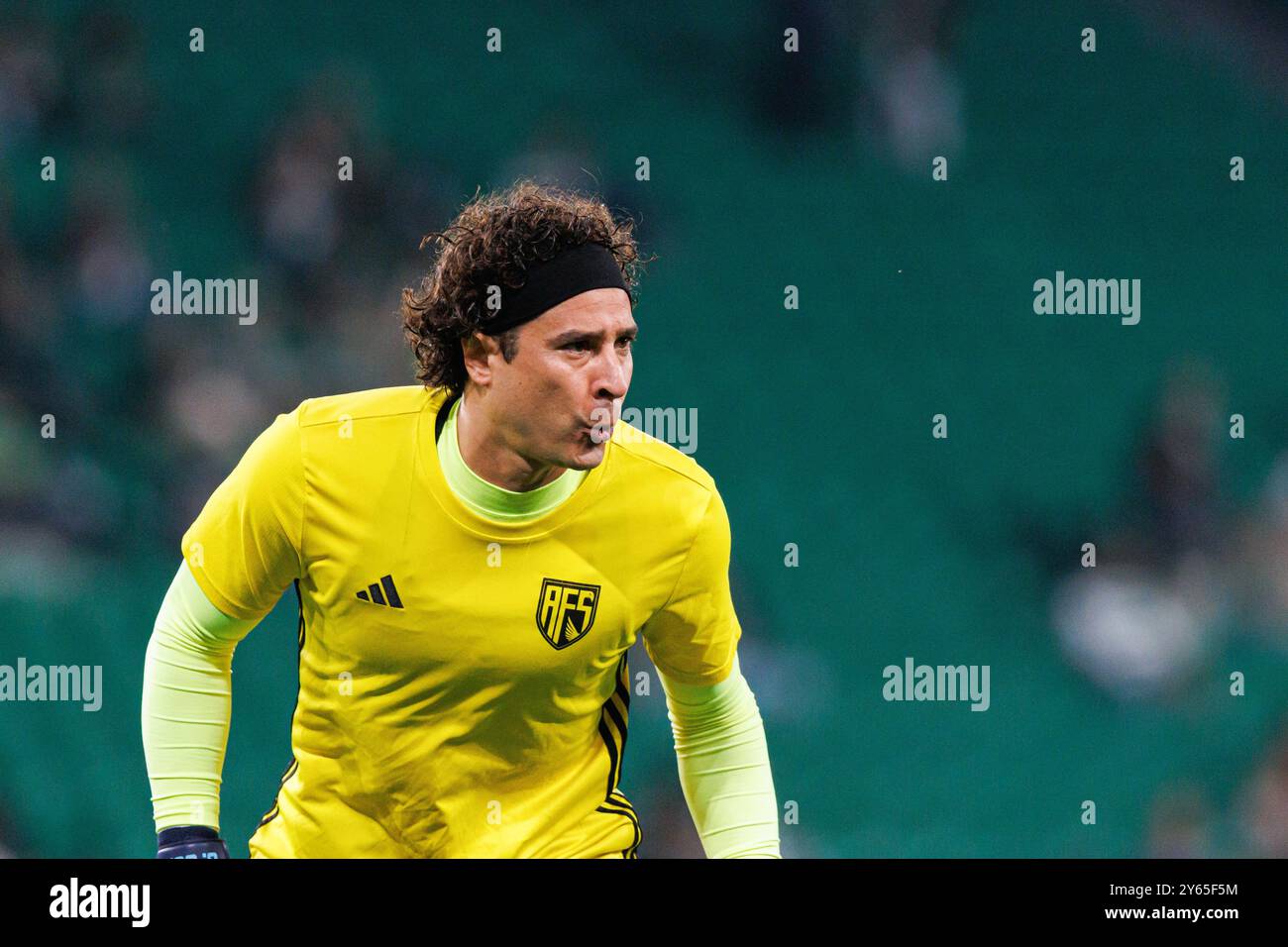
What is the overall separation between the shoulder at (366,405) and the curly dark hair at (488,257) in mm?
40

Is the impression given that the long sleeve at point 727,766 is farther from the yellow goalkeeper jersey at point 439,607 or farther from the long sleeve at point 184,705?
the long sleeve at point 184,705

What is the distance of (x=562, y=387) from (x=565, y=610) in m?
0.38

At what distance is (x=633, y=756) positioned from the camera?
17.9 ft

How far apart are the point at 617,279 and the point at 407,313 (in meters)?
0.49

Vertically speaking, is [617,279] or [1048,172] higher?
[1048,172]

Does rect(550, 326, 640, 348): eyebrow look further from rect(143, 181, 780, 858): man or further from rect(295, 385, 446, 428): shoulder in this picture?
rect(295, 385, 446, 428): shoulder

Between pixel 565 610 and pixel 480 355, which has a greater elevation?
pixel 480 355

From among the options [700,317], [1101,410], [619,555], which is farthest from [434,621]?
[1101,410]

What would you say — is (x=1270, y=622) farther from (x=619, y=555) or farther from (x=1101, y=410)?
(x=619, y=555)

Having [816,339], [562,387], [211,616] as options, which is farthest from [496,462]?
[816,339]

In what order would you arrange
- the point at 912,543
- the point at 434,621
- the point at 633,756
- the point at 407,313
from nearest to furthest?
the point at 434,621, the point at 407,313, the point at 633,756, the point at 912,543

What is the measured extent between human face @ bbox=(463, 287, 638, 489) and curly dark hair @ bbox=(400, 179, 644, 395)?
55 millimetres

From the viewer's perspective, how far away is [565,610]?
2.71m

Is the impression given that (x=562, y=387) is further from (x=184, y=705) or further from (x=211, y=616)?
(x=184, y=705)
